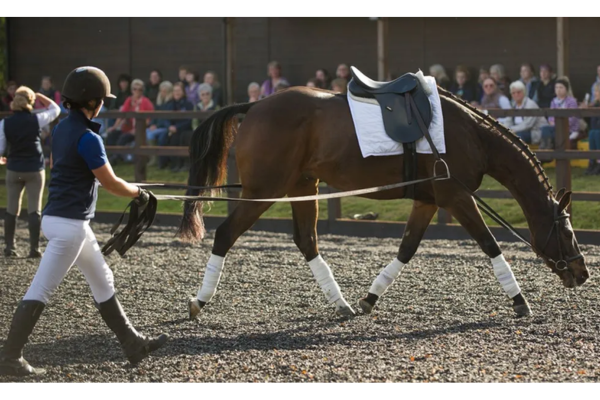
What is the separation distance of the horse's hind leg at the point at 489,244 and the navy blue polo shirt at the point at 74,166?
2678 mm

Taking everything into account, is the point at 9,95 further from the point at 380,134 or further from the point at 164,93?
the point at 380,134

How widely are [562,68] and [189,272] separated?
7.36m

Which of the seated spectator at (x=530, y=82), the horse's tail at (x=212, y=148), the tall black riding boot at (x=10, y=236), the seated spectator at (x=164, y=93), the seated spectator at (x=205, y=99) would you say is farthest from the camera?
the seated spectator at (x=164, y=93)

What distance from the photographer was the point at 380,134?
6.47 m

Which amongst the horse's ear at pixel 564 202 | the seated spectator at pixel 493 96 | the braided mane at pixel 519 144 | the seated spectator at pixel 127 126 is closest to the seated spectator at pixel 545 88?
the seated spectator at pixel 493 96

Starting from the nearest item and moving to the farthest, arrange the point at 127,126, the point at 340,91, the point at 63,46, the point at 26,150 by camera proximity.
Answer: the point at 26,150 → the point at 340,91 → the point at 127,126 → the point at 63,46

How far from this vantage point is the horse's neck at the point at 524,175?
6594 mm

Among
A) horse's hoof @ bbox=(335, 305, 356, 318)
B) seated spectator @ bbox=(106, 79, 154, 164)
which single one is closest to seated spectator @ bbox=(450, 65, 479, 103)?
seated spectator @ bbox=(106, 79, 154, 164)

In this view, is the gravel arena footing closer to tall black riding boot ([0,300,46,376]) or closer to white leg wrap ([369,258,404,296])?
tall black riding boot ([0,300,46,376])

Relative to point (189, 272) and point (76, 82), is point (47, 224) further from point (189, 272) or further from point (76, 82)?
point (189, 272)

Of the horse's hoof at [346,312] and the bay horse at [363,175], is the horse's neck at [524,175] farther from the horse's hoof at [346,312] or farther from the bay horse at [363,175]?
the horse's hoof at [346,312]

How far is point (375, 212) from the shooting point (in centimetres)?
1237

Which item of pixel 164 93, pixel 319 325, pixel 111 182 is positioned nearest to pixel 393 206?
pixel 164 93

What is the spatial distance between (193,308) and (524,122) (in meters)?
7.07
